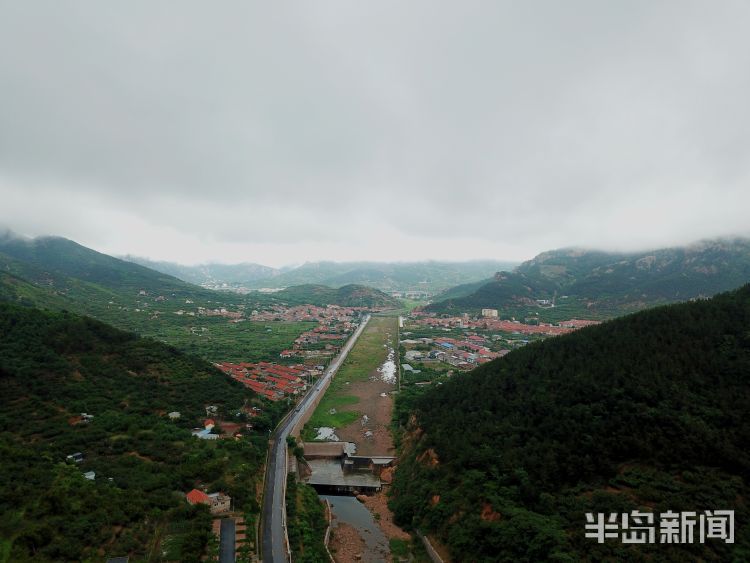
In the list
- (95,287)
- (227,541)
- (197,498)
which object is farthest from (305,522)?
(95,287)

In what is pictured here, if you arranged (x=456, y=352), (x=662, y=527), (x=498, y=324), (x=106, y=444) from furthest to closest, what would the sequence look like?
(x=498, y=324) → (x=456, y=352) → (x=106, y=444) → (x=662, y=527)

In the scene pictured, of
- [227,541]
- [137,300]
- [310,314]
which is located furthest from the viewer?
[310,314]

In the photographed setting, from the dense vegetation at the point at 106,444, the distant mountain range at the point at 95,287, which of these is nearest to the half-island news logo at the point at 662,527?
the dense vegetation at the point at 106,444

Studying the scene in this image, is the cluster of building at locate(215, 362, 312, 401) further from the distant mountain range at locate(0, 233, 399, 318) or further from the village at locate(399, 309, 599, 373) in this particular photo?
the distant mountain range at locate(0, 233, 399, 318)

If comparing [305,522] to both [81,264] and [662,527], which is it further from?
[81,264]

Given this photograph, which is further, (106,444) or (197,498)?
(106,444)

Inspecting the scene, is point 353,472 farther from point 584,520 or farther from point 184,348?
point 184,348
